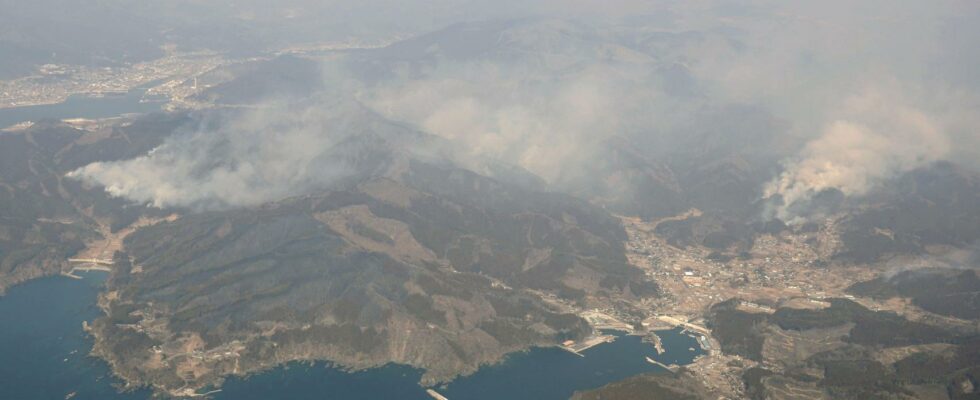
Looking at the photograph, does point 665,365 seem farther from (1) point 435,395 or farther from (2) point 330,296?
(2) point 330,296

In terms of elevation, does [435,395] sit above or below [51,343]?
above

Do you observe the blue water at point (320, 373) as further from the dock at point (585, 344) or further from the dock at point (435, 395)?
the dock at point (585, 344)

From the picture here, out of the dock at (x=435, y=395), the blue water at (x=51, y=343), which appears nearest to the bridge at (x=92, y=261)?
the blue water at (x=51, y=343)

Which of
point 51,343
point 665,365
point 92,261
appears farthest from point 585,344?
point 92,261

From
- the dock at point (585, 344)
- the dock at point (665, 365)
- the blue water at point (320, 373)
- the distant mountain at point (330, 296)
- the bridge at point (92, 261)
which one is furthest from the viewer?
the bridge at point (92, 261)

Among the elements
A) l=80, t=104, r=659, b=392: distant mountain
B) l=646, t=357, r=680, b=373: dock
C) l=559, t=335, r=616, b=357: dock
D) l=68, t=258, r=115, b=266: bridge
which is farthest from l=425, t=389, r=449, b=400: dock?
l=68, t=258, r=115, b=266: bridge

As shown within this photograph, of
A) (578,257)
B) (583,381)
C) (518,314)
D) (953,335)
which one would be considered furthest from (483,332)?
(953,335)

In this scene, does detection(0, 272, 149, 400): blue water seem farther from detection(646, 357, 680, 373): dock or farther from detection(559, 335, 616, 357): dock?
detection(646, 357, 680, 373): dock

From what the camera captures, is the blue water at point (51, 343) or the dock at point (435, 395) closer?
the blue water at point (51, 343)

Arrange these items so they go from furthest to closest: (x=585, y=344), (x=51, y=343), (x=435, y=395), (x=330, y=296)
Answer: (x=330, y=296) → (x=585, y=344) → (x=51, y=343) → (x=435, y=395)
